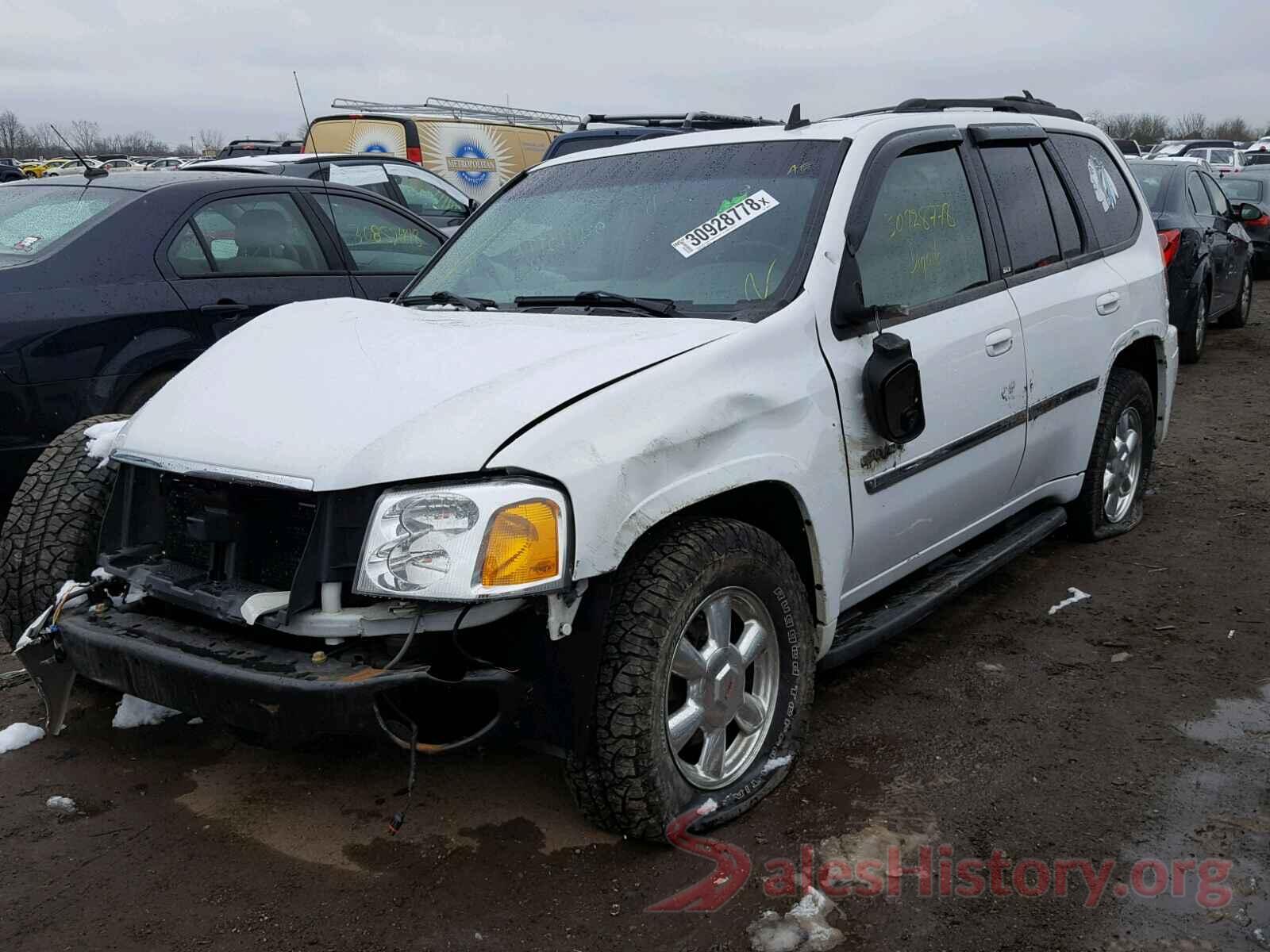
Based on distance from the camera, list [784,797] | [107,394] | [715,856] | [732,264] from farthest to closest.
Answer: [107,394]
[732,264]
[784,797]
[715,856]

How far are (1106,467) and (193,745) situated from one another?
3.74 metres

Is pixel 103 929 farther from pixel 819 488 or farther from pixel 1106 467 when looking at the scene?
pixel 1106 467

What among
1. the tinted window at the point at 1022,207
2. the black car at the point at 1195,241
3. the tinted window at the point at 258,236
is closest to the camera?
the tinted window at the point at 1022,207

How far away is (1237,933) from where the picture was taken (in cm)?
262

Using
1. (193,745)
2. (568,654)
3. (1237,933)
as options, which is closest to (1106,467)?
(1237,933)

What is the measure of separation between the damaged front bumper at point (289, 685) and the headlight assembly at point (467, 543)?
0.20 meters

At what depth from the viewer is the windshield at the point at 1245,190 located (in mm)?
16344

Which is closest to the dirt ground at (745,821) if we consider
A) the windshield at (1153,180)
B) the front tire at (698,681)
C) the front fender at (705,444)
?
the front tire at (698,681)

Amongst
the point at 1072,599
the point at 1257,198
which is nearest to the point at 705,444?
the point at 1072,599

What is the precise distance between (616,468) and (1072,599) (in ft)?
9.04

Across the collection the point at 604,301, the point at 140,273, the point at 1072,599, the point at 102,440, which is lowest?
the point at 1072,599

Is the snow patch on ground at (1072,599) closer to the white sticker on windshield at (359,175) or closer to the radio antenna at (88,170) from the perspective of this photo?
the radio antenna at (88,170)

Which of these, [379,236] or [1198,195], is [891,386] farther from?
[1198,195]

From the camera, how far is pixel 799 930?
2652 millimetres
